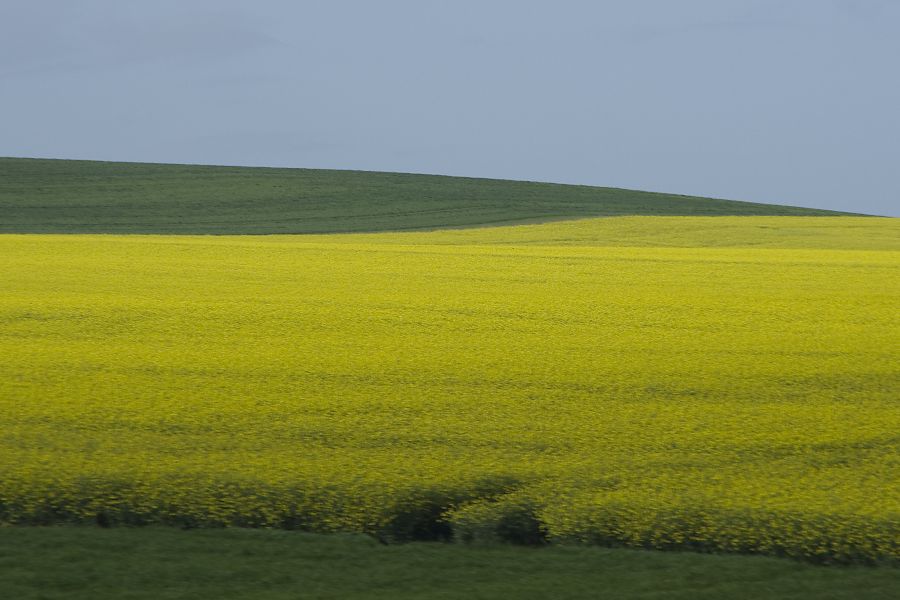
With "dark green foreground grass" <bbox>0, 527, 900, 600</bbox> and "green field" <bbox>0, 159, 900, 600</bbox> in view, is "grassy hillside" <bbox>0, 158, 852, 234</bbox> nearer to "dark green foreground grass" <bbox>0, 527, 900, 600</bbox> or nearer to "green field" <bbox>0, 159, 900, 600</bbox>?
"green field" <bbox>0, 159, 900, 600</bbox>

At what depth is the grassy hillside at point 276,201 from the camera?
22344 mm

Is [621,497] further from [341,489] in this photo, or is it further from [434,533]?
[341,489]

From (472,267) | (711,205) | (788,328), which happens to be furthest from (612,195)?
(788,328)

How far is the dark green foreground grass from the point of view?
2.93 meters

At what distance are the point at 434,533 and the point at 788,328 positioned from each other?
158 inches

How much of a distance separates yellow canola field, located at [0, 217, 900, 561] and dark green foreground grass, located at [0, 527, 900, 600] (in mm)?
133

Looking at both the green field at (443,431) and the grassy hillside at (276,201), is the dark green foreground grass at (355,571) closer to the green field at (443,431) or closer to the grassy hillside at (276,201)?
the green field at (443,431)

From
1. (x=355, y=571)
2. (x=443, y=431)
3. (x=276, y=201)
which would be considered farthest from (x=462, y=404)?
(x=276, y=201)

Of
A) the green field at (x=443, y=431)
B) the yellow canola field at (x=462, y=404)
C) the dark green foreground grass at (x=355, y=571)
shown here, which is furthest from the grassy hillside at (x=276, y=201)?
the dark green foreground grass at (x=355, y=571)

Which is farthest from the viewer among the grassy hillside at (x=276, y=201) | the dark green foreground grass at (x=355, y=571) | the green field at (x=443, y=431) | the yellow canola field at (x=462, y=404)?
the grassy hillside at (x=276, y=201)

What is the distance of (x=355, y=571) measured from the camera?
3.09 meters

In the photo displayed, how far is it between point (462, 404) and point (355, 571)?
172 centimetres

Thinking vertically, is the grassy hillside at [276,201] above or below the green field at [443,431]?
above

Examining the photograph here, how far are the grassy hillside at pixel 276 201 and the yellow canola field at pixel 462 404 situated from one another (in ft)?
44.4
